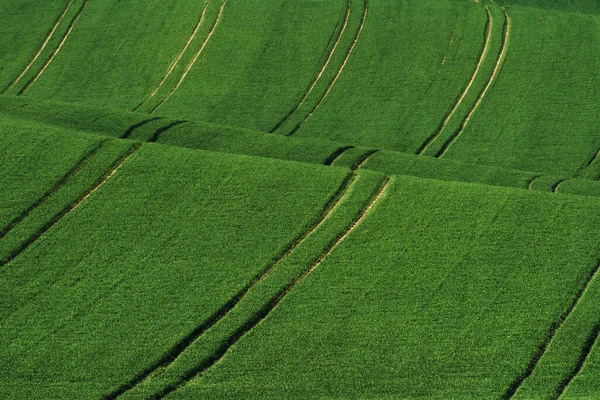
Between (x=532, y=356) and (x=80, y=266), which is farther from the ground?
(x=80, y=266)

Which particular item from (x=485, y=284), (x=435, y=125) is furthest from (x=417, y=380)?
(x=435, y=125)

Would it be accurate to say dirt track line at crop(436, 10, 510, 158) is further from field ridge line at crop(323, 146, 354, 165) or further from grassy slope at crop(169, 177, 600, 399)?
grassy slope at crop(169, 177, 600, 399)

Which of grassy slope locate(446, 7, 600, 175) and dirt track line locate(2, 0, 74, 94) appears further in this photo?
dirt track line locate(2, 0, 74, 94)

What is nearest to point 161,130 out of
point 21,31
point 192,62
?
point 192,62

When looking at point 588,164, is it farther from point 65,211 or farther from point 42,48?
point 42,48

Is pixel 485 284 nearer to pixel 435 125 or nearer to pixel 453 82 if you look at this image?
pixel 435 125

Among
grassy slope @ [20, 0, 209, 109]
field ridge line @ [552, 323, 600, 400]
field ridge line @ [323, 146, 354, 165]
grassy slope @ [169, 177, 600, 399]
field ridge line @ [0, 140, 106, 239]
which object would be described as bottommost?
field ridge line @ [552, 323, 600, 400]

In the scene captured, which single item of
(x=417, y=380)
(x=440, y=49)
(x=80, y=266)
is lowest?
(x=417, y=380)

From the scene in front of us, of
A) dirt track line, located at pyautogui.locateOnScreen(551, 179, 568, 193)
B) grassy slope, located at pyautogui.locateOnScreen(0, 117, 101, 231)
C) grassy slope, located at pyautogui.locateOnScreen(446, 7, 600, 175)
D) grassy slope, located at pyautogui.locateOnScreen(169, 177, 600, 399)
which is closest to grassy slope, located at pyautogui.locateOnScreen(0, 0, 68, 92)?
grassy slope, located at pyautogui.locateOnScreen(0, 117, 101, 231)

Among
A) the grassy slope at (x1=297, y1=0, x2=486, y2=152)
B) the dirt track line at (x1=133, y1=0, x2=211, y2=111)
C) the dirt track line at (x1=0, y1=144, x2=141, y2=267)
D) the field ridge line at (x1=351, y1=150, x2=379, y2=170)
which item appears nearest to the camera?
the dirt track line at (x1=0, y1=144, x2=141, y2=267)
